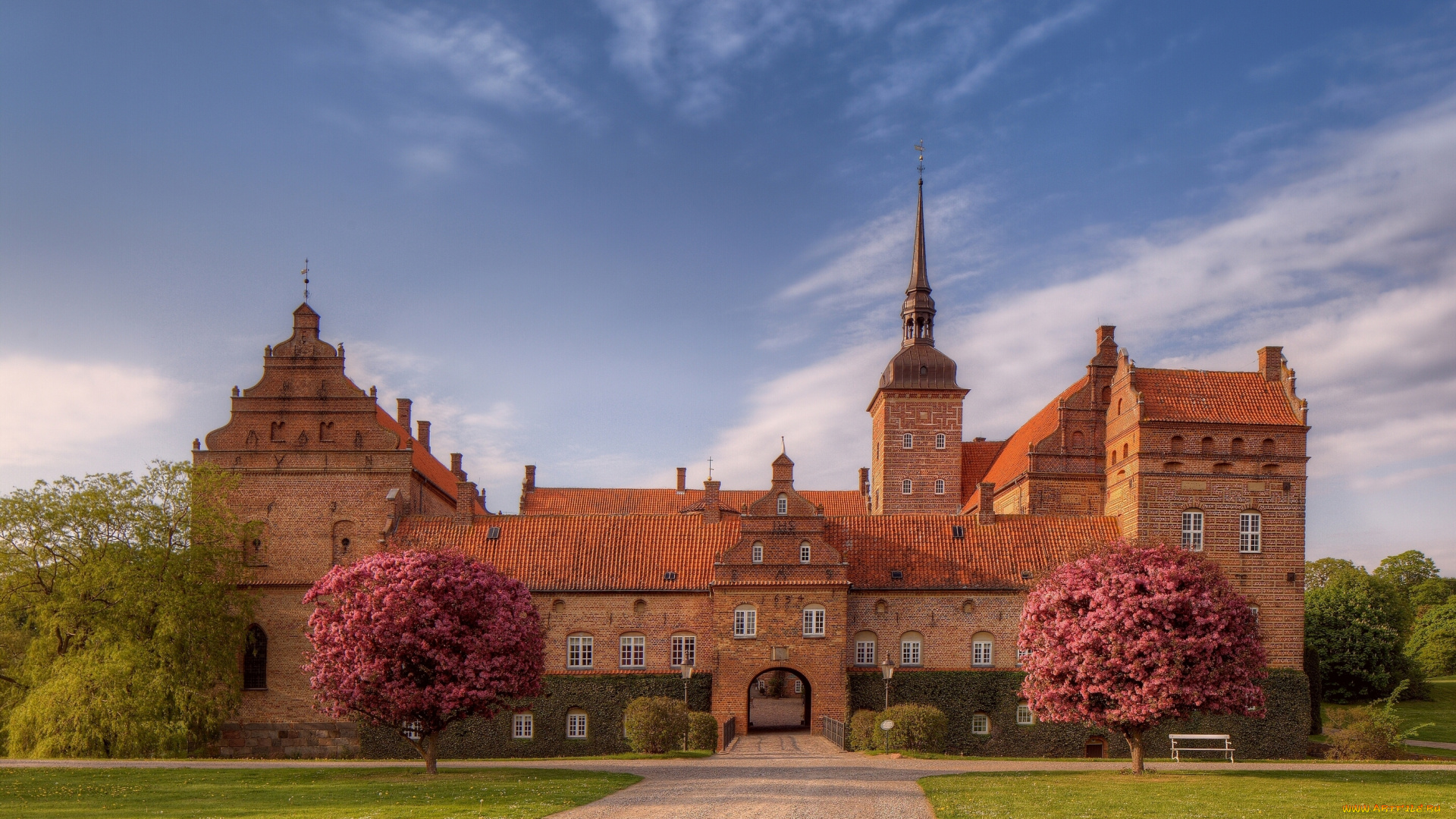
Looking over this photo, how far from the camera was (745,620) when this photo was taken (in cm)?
3722

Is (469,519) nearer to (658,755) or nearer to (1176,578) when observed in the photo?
(658,755)

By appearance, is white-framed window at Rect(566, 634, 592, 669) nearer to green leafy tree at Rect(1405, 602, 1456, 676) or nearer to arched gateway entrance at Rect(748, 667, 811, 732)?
arched gateway entrance at Rect(748, 667, 811, 732)

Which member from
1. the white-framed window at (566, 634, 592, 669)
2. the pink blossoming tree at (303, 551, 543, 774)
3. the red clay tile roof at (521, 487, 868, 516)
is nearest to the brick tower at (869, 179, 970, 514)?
the red clay tile roof at (521, 487, 868, 516)

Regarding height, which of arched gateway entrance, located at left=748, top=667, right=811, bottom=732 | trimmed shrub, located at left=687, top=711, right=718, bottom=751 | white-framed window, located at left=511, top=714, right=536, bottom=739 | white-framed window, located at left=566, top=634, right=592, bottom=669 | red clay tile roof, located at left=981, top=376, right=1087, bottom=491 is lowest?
arched gateway entrance, located at left=748, top=667, right=811, bottom=732

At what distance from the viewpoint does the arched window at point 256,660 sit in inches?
1534

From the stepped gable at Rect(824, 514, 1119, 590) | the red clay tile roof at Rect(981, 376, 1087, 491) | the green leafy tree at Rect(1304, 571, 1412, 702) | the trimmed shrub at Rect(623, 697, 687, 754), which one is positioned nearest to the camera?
the trimmed shrub at Rect(623, 697, 687, 754)

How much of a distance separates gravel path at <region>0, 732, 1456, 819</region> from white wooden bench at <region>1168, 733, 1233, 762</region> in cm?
161

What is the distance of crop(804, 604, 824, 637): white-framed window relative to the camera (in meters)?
37.0

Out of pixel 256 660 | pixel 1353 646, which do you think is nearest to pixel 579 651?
pixel 256 660

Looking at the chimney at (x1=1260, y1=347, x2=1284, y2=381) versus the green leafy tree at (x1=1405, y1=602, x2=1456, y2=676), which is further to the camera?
the green leafy tree at (x1=1405, y1=602, x2=1456, y2=676)

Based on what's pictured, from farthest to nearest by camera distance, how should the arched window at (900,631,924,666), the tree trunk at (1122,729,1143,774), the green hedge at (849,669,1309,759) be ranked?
the arched window at (900,631,924,666)
the green hedge at (849,669,1309,759)
the tree trunk at (1122,729,1143,774)

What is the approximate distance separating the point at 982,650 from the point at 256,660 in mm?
24830

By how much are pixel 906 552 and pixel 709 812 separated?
68.9ft

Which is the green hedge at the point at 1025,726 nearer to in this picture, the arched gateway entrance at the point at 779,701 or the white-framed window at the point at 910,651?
the white-framed window at the point at 910,651
